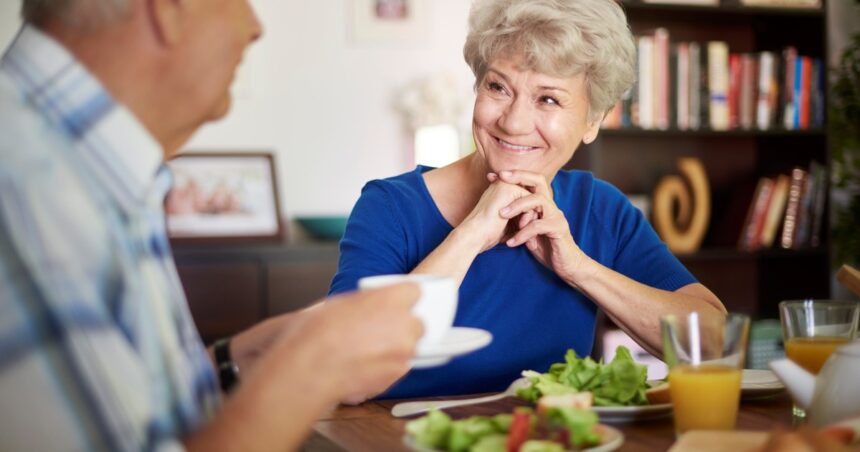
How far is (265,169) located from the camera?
3.80 metres

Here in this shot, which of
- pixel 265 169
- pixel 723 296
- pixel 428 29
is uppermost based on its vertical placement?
pixel 428 29

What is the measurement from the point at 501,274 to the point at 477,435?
91 cm

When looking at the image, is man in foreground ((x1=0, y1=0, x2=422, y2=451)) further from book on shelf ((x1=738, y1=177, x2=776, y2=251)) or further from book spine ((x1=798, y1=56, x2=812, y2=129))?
book spine ((x1=798, y1=56, x2=812, y2=129))

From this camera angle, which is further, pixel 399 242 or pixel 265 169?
pixel 265 169

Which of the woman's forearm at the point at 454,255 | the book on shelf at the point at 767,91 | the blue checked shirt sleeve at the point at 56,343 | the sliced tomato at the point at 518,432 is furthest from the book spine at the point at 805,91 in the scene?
the blue checked shirt sleeve at the point at 56,343

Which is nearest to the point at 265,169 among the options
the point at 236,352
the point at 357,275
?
the point at 357,275

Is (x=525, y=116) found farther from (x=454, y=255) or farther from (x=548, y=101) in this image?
(x=454, y=255)

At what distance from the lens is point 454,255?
172 centimetres

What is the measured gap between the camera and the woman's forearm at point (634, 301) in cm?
175

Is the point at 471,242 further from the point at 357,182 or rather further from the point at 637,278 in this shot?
the point at 357,182

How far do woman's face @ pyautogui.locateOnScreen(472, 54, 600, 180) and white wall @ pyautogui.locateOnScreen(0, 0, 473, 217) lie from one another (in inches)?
83.2

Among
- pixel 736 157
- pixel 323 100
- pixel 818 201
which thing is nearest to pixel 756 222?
pixel 818 201

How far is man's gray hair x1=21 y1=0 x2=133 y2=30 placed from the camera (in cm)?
81

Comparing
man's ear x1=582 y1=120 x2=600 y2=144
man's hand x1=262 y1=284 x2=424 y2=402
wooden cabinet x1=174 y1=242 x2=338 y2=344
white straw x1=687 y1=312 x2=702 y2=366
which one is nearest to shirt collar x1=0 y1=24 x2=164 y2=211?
man's hand x1=262 y1=284 x2=424 y2=402
